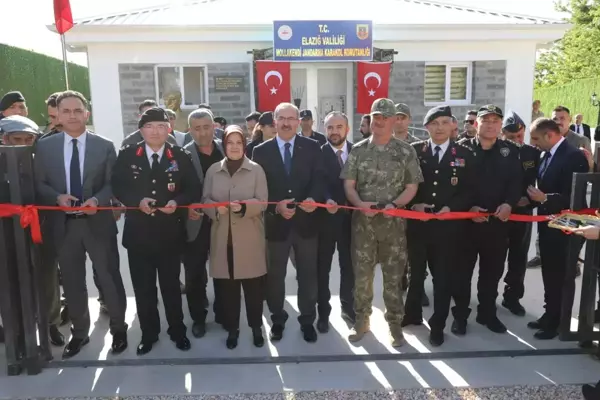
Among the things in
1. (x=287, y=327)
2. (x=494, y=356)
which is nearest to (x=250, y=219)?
(x=287, y=327)

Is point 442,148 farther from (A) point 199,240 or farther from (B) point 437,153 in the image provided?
(A) point 199,240

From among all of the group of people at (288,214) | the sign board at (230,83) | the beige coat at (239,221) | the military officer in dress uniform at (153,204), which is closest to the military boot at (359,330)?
the group of people at (288,214)

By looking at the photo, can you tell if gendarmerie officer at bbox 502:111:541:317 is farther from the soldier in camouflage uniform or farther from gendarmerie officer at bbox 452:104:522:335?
the soldier in camouflage uniform

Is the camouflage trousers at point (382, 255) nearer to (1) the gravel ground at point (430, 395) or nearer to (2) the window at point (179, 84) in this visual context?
(1) the gravel ground at point (430, 395)

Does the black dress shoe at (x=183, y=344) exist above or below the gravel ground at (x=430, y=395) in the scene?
above

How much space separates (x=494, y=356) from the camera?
151 inches

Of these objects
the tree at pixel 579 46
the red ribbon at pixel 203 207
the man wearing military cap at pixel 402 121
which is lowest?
the red ribbon at pixel 203 207

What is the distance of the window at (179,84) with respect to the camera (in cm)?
1049

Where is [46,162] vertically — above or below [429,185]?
above

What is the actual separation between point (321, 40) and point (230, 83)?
6.94 feet

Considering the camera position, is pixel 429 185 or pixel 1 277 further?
pixel 429 185

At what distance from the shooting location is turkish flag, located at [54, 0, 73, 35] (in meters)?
8.44

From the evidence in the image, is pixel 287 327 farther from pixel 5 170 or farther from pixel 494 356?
pixel 5 170

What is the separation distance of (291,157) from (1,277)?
7.75 ft
